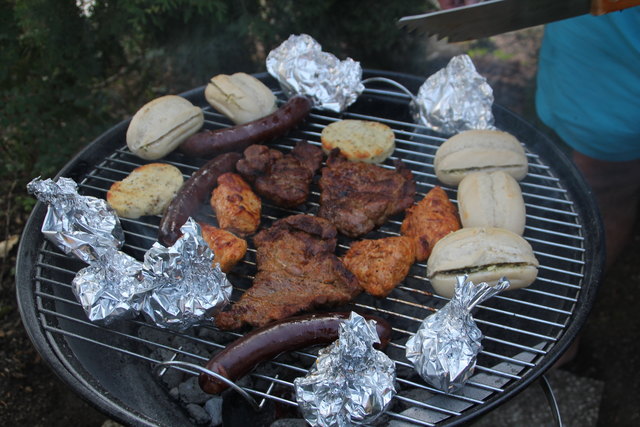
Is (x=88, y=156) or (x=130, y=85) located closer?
(x=88, y=156)

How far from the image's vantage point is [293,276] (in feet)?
8.41

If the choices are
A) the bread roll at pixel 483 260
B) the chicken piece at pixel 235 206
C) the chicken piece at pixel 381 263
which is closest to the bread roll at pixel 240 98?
the chicken piece at pixel 235 206

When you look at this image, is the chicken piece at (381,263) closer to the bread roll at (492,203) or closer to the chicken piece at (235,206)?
the bread roll at (492,203)

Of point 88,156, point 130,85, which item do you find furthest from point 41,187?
point 130,85

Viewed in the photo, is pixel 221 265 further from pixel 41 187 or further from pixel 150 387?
pixel 41 187

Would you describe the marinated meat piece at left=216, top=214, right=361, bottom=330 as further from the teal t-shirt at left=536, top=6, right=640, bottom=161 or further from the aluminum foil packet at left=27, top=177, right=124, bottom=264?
the teal t-shirt at left=536, top=6, right=640, bottom=161

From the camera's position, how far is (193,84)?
5309 millimetres

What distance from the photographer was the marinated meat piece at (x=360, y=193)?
9.19 feet

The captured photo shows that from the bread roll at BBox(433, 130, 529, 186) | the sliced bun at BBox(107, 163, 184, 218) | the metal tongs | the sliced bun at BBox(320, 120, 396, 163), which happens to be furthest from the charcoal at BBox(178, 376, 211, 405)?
the metal tongs

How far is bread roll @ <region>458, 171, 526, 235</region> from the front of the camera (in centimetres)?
263

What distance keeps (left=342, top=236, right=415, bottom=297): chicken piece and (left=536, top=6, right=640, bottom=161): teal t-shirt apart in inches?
65.4

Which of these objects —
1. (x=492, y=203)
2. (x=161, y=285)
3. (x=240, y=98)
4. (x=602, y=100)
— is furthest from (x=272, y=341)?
(x=602, y=100)

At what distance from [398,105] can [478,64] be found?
2.60 m

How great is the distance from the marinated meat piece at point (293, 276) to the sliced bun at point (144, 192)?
575mm
